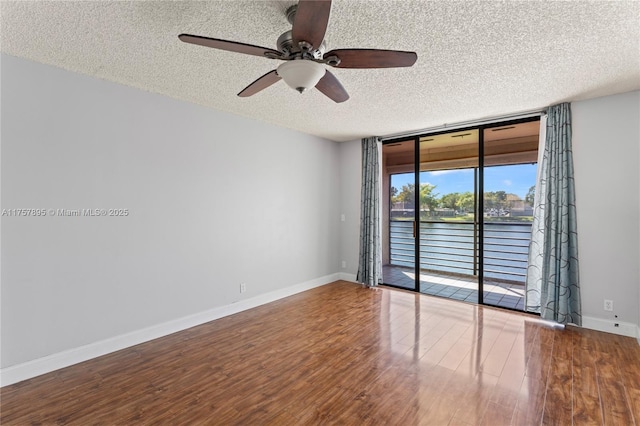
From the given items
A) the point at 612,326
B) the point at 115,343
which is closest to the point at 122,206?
the point at 115,343

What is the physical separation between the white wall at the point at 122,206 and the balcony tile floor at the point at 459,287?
2.28m

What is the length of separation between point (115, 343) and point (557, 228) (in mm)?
4867

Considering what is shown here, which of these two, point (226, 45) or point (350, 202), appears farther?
point (350, 202)

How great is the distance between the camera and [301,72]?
1.79 m

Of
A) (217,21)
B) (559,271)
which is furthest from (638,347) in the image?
(217,21)

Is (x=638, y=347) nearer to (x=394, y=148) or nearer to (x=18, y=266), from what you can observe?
(x=394, y=148)

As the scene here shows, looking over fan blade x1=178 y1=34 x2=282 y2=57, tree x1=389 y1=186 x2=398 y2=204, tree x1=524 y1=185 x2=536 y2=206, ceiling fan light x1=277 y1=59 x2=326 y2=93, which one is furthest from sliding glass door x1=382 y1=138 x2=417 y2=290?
fan blade x1=178 y1=34 x2=282 y2=57

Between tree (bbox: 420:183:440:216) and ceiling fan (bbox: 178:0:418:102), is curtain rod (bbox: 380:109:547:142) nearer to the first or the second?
tree (bbox: 420:183:440:216)

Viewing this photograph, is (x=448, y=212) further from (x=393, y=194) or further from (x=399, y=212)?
(x=393, y=194)

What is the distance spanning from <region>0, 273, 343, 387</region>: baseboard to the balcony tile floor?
7.81 ft

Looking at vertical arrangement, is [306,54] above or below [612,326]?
above

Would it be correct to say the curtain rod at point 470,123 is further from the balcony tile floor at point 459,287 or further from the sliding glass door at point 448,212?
the balcony tile floor at point 459,287

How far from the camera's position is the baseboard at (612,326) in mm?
3120

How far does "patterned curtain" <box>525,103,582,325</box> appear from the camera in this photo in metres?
3.38
